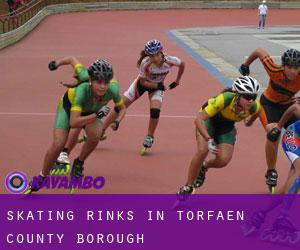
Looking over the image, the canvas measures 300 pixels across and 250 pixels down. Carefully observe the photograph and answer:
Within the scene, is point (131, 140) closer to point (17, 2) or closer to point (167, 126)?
point (167, 126)

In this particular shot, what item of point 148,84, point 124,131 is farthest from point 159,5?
point 148,84

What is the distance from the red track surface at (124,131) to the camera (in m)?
9.09

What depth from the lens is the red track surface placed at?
358 inches

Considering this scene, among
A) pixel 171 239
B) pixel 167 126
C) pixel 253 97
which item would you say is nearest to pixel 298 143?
pixel 253 97

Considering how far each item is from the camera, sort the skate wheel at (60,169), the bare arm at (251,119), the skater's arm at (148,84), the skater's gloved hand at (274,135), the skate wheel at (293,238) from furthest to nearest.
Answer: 1. the skater's arm at (148,84)
2. the skate wheel at (60,169)
3. the bare arm at (251,119)
4. the skater's gloved hand at (274,135)
5. the skate wheel at (293,238)

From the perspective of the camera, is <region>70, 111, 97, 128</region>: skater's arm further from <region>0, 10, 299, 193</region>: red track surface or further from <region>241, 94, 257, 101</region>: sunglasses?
<region>241, 94, 257, 101</region>: sunglasses

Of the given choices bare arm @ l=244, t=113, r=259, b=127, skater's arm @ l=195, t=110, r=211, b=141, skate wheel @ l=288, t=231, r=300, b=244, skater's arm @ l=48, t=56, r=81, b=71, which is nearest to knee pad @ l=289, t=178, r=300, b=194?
skate wheel @ l=288, t=231, r=300, b=244

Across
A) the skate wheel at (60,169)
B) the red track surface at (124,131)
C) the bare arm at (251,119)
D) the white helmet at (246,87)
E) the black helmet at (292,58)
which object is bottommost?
the red track surface at (124,131)

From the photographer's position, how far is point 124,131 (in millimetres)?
12070

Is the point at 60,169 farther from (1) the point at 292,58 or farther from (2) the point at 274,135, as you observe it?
(1) the point at 292,58

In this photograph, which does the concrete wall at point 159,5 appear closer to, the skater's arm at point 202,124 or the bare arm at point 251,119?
the bare arm at point 251,119

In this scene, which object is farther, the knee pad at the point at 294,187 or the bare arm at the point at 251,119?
the bare arm at the point at 251,119

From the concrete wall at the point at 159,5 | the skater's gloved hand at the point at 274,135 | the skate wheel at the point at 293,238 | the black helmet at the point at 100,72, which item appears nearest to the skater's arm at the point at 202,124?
the skater's gloved hand at the point at 274,135

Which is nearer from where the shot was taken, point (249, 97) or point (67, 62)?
point (249, 97)
